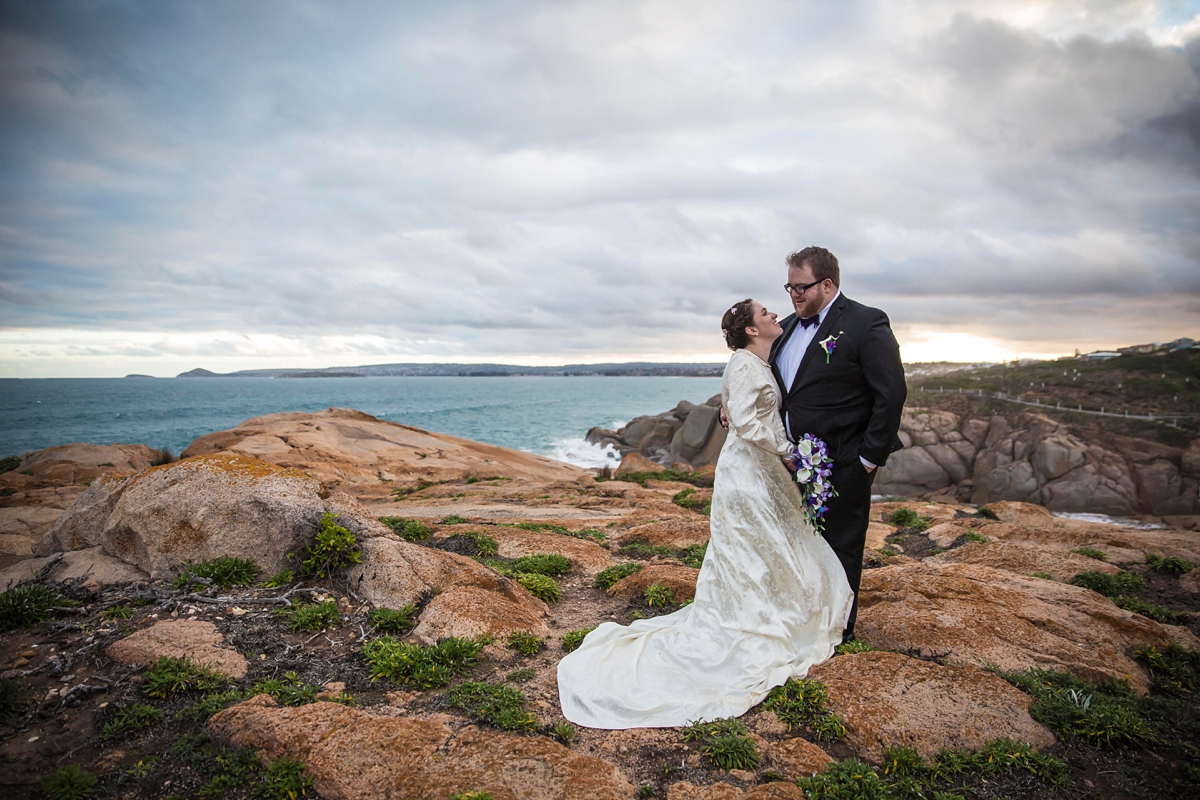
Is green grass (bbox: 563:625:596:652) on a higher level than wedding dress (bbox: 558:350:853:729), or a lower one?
lower

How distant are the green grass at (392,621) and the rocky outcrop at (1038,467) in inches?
1213

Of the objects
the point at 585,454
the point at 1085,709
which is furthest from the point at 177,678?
the point at 585,454

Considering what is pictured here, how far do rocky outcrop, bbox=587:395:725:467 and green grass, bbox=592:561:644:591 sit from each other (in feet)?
82.6

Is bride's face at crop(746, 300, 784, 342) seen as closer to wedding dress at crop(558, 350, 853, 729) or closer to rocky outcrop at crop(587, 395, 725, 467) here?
wedding dress at crop(558, 350, 853, 729)

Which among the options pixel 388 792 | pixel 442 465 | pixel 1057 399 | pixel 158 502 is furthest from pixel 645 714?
pixel 1057 399

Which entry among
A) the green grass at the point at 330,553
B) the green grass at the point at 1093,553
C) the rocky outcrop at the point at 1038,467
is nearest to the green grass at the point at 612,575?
the green grass at the point at 330,553

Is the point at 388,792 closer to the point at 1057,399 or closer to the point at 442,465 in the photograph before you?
the point at 442,465

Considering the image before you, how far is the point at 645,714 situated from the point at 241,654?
3.70m

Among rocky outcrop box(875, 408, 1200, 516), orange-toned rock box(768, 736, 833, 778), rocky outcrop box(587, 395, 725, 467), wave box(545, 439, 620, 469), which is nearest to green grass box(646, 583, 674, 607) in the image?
orange-toned rock box(768, 736, 833, 778)

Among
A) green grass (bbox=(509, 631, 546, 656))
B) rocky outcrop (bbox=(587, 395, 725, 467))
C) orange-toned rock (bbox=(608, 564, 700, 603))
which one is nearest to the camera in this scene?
green grass (bbox=(509, 631, 546, 656))

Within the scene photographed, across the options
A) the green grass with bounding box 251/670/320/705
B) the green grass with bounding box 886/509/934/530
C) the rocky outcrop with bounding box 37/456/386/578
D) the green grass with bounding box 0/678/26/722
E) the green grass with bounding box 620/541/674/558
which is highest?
the rocky outcrop with bounding box 37/456/386/578

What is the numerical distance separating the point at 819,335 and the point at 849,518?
1.73 m

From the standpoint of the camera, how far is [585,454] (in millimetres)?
47031

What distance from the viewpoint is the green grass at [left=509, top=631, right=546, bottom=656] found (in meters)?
5.62
